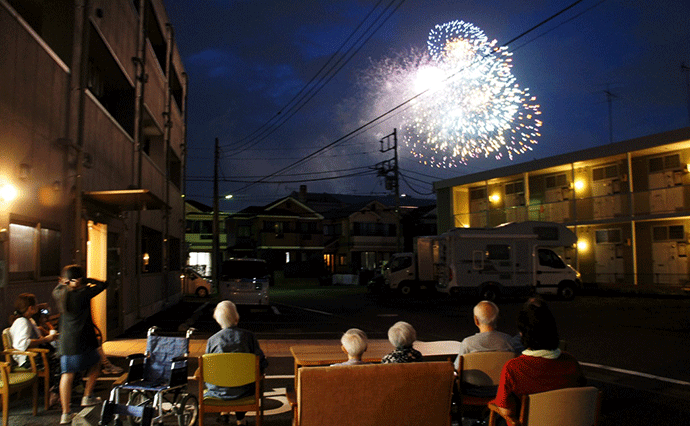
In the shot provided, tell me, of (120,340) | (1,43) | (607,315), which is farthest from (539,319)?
(607,315)

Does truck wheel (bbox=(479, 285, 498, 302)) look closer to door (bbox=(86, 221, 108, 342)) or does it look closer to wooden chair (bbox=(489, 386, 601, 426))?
door (bbox=(86, 221, 108, 342))

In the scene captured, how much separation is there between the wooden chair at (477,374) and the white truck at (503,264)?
58.4 ft

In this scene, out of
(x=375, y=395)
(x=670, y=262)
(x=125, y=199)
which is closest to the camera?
(x=375, y=395)

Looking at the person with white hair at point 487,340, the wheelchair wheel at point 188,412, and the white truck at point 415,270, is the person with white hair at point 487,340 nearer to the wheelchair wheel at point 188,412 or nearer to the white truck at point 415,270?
the wheelchair wheel at point 188,412

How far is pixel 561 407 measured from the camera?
3455 mm

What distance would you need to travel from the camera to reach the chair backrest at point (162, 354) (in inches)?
221

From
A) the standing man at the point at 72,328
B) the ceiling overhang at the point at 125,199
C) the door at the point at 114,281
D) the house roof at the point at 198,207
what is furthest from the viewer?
the house roof at the point at 198,207

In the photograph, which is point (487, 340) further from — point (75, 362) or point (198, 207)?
point (198, 207)

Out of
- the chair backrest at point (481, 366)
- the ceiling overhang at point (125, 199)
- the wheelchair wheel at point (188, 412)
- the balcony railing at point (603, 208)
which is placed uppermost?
the balcony railing at point (603, 208)

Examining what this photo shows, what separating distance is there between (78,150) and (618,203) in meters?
23.8

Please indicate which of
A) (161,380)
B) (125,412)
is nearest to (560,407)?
(125,412)

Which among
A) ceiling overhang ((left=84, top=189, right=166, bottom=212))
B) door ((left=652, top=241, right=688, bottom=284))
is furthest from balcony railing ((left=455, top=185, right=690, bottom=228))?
ceiling overhang ((left=84, top=189, right=166, bottom=212))

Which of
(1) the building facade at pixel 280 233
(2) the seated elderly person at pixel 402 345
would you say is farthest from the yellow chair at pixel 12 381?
(1) the building facade at pixel 280 233

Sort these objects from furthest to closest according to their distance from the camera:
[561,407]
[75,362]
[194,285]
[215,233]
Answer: [215,233] → [194,285] → [75,362] → [561,407]
